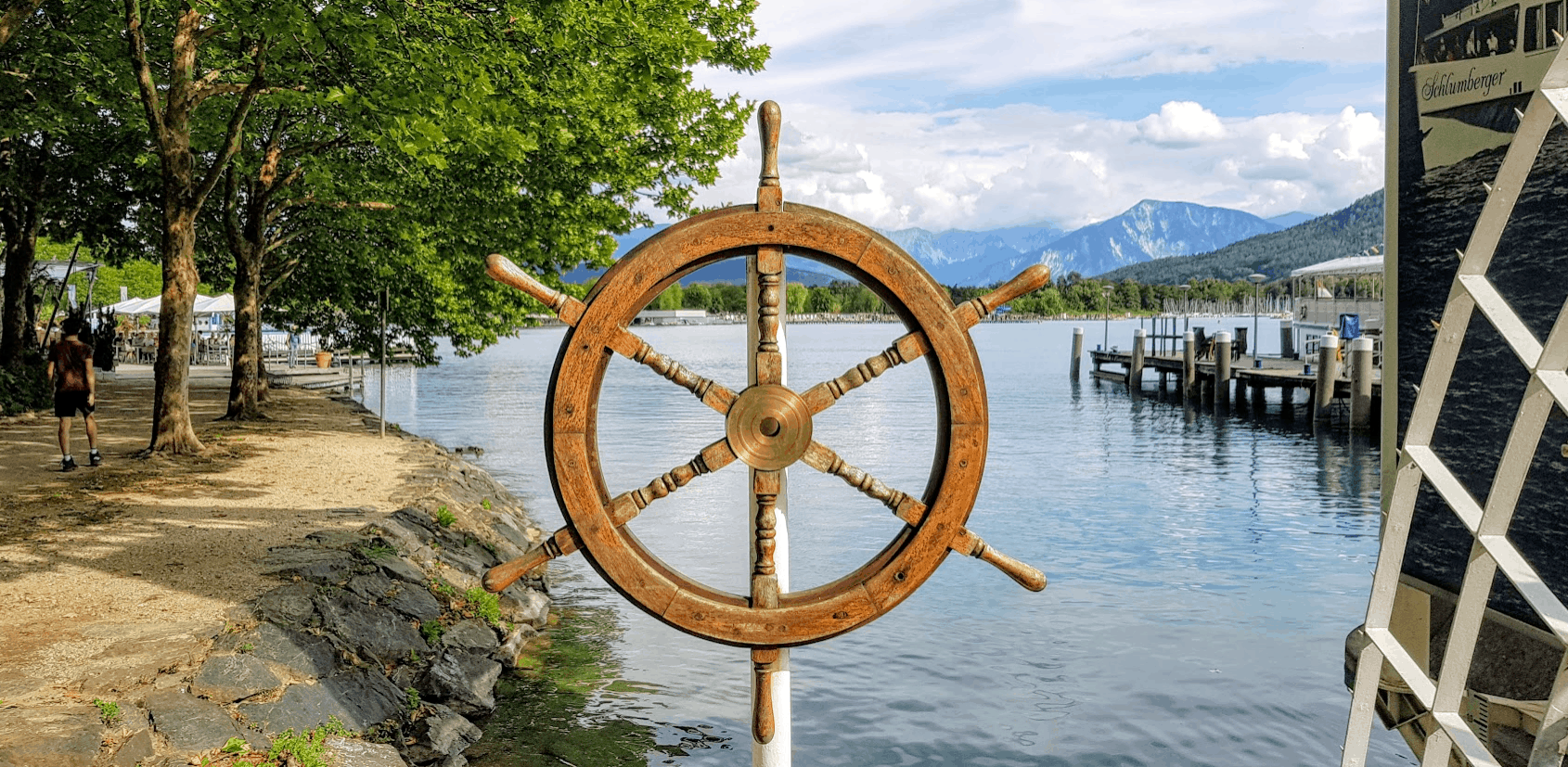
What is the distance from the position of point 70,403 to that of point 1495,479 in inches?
560

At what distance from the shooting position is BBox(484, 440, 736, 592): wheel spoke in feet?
12.2

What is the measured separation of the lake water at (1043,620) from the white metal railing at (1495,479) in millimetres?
5828

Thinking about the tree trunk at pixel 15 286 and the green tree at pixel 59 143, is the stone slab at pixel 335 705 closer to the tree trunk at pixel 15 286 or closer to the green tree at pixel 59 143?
the green tree at pixel 59 143

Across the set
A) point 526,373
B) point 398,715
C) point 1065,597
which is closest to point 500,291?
point 1065,597

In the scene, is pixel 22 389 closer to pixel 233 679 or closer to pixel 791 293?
pixel 233 679

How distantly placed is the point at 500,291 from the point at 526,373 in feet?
140

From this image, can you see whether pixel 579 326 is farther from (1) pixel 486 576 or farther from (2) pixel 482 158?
(2) pixel 482 158

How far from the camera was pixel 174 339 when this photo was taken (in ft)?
48.5

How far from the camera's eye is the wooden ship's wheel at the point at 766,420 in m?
3.67

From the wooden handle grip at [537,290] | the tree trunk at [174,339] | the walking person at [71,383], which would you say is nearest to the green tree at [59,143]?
the tree trunk at [174,339]

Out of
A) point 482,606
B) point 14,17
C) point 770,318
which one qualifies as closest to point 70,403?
point 14,17

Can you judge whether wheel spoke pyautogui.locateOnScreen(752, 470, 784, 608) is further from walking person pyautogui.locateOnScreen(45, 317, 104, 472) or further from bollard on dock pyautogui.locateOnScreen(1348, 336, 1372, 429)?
bollard on dock pyautogui.locateOnScreen(1348, 336, 1372, 429)

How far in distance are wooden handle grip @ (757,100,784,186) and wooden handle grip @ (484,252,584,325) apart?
686mm

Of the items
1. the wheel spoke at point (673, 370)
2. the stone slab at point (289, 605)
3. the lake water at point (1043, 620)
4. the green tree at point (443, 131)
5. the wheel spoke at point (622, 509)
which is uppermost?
the green tree at point (443, 131)
